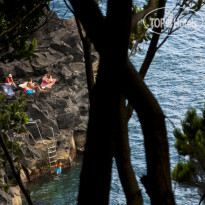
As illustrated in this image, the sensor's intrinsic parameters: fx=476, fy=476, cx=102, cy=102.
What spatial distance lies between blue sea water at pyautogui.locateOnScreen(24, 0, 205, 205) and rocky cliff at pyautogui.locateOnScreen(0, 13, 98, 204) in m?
1.20

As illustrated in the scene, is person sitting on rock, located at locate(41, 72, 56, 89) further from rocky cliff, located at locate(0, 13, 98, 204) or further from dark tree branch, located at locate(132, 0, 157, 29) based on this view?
dark tree branch, located at locate(132, 0, 157, 29)

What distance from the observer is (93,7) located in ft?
10.3

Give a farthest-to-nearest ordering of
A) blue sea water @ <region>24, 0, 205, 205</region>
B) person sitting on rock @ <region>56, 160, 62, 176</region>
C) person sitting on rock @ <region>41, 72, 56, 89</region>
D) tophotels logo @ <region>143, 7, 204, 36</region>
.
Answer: person sitting on rock @ <region>41, 72, 56, 89</region> < blue sea water @ <region>24, 0, 205, 205</region> < person sitting on rock @ <region>56, 160, 62, 176</region> < tophotels logo @ <region>143, 7, 204, 36</region>

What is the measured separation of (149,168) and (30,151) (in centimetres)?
2143

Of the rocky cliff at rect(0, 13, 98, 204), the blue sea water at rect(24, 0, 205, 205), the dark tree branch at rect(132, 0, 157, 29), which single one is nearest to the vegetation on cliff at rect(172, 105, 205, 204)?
the dark tree branch at rect(132, 0, 157, 29)

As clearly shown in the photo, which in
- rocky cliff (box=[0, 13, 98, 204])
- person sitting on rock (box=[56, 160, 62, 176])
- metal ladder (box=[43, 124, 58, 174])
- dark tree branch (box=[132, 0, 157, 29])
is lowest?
person sitting on rock (box=[56, 160, 62, 176])

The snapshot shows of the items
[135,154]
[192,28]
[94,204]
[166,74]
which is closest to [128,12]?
[94,204]

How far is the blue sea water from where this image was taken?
24947 mm

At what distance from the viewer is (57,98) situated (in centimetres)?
2748

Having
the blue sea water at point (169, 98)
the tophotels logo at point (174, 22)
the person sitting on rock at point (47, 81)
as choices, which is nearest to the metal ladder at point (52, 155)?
the blue sea water at point (169, 98)

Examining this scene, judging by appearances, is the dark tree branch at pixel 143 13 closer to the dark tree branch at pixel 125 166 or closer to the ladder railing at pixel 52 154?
the dark tree branch at pixel 125 166

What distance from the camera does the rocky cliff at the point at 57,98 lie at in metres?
25.3

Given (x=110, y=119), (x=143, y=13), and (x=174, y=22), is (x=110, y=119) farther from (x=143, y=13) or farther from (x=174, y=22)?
(x=174, y=22)

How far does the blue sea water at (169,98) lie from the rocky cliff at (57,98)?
120 centimetres
